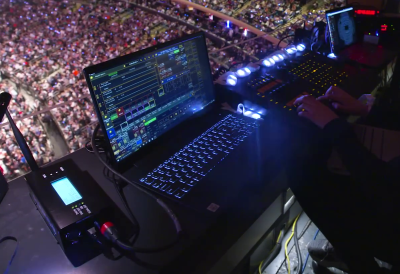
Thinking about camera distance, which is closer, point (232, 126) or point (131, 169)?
point (131, 169)

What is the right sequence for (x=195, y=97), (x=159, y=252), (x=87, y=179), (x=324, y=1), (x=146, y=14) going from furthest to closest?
(x=146, y=14) < (x=324, y=1) < (x=195, y=97) < (x=87, y=179) < (x=159, y=252)

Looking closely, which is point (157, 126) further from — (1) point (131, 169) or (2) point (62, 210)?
(2) point (62, 210)

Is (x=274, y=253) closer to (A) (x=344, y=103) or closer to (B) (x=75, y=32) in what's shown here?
(A) (x=344, y=103)

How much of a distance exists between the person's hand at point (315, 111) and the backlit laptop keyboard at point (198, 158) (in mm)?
191

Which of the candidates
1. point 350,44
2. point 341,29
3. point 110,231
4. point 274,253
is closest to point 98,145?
point 110,231

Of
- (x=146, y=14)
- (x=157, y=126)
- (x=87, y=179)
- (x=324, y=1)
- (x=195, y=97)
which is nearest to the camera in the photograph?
(x=87, y=179)

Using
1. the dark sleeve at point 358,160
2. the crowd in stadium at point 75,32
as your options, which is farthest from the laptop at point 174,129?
the crowd in stadium at point 75,32

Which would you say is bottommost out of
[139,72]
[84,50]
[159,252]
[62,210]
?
[84,50]

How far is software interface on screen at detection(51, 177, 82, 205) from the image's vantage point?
70cm

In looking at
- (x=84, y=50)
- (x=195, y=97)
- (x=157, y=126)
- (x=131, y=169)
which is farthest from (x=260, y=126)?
(x=84, y=50)

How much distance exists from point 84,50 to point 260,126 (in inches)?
272

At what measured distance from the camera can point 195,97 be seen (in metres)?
1.06

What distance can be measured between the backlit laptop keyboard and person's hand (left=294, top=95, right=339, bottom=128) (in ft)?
0.63

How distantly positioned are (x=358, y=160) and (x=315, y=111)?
0.23 metres
